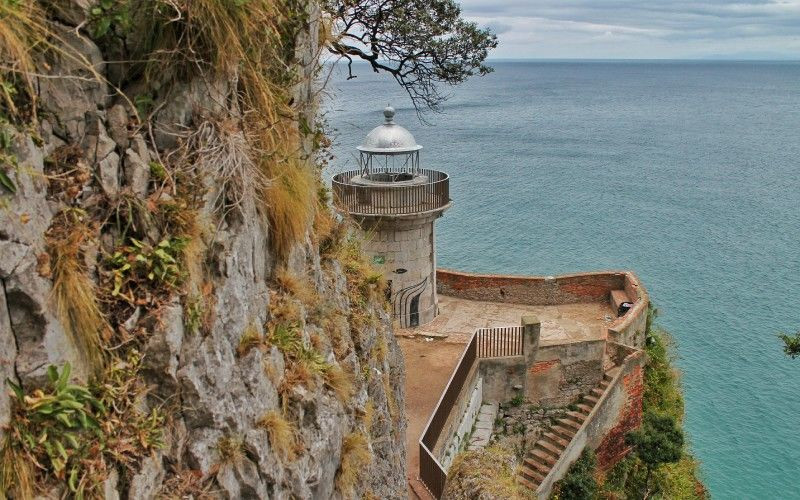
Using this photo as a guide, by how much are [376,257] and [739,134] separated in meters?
76.4

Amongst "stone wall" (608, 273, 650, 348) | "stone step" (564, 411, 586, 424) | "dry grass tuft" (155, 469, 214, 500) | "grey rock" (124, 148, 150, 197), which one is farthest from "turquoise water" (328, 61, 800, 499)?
"stone step" (564, 411, 586, 424)

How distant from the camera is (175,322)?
13.6ft

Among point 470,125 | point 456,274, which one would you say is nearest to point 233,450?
point 456,274

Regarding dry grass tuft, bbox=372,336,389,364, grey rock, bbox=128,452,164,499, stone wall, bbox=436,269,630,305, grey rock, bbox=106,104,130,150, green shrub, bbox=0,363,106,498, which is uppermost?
grey rock, bbox=106,104,130,150

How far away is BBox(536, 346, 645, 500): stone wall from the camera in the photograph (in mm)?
17297

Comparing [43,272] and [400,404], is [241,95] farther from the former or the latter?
[400,404]

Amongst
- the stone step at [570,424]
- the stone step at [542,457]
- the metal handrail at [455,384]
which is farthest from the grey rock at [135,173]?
the stone step at [570,424]

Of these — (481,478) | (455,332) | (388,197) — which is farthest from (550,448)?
(388,197)

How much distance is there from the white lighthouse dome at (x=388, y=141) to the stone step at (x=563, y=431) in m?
8.19

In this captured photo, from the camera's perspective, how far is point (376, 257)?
19281mm

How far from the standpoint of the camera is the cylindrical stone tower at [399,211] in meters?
18.4

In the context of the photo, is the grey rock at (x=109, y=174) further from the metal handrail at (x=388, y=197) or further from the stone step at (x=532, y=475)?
the stone step at (x=532, y=475)

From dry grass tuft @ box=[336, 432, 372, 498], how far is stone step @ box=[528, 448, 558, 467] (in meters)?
11.9

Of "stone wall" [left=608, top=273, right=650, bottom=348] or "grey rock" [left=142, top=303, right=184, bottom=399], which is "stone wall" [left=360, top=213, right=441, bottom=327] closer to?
"stone wall" [left=608, top=273, right=650, bottom=348]
